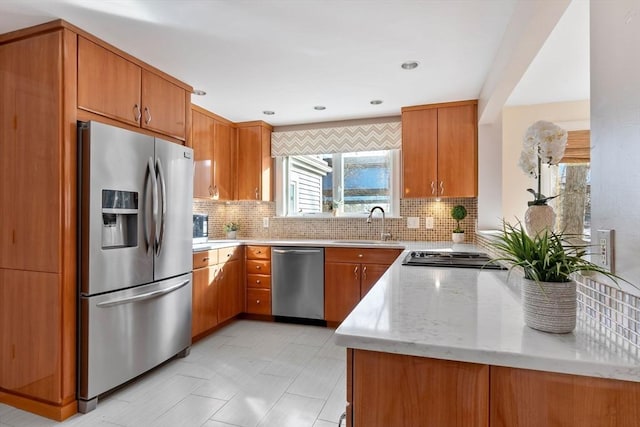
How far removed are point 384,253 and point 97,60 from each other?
2.76 metres

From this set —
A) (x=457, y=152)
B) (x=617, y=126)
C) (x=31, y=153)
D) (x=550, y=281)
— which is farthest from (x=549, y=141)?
(x=31, y=153)

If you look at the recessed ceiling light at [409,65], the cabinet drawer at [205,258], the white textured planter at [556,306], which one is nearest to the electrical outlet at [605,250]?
the white textured planter at [556,306]

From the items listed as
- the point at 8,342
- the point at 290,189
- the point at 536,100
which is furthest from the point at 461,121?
the point at 8,342

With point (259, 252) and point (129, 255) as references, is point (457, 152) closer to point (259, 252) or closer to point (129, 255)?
point (259, 252)

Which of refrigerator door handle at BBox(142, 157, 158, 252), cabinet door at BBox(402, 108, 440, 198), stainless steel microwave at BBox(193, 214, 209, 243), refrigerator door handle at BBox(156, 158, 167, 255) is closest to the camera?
refrigerator door handle at BBox(142, 157, 158, 252)

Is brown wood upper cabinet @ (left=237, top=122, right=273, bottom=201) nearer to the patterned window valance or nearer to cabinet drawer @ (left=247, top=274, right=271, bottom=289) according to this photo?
the patterned window valance

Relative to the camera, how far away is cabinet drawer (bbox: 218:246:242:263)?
3.50m

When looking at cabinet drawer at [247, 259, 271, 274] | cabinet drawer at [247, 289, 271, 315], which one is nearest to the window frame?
cabinet drawer at [247, 259, 271, 274]

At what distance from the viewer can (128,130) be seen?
7.79 ft

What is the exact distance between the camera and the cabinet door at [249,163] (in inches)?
166

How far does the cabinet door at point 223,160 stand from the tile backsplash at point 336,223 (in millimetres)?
292

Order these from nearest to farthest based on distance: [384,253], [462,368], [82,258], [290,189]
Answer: [462,368]
[82,258]
[384,253]
[290,189]

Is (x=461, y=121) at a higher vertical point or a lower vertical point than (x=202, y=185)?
higher

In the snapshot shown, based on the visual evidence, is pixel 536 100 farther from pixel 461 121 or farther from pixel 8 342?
pixel 8 342
